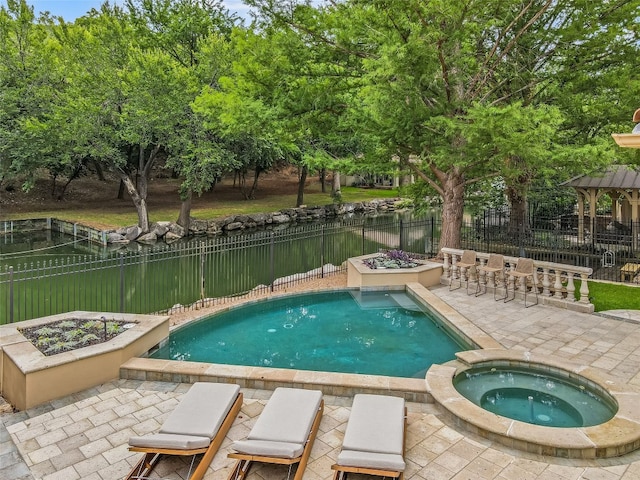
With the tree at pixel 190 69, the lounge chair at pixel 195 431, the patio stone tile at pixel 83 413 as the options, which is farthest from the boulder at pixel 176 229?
the lounge chair at pixel 195 431

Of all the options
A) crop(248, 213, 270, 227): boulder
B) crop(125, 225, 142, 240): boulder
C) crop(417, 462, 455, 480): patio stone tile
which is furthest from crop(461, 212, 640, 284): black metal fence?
crop(125, 225, 142, 240): boulder

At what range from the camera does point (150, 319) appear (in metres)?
7.82

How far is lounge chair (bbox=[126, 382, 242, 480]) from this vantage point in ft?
13.5

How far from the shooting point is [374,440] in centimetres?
423

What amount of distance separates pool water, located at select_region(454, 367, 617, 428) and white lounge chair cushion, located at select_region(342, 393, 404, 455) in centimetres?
166

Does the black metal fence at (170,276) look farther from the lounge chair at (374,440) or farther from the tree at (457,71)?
the lounge chair at (374,440)

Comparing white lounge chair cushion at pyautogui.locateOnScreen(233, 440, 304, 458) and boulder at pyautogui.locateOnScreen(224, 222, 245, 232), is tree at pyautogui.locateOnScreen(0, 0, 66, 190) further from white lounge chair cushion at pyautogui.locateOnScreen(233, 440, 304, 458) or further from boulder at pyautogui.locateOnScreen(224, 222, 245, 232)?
white lounge chair cushion at pyautogui.locateOnScreen(233, 440, 304, 458)

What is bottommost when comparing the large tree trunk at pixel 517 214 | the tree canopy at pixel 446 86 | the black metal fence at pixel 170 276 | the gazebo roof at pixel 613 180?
the black metal fence at pixel 170 276

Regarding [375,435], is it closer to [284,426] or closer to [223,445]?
[284,426]

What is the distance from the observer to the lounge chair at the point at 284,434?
13.2 ft

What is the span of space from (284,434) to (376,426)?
0.88 metres

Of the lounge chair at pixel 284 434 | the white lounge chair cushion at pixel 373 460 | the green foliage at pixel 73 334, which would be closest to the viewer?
the white lounge chair cushion at pixel 373 460

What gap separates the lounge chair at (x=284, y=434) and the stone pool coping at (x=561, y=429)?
157cm

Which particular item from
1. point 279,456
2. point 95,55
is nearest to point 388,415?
point 279,456
